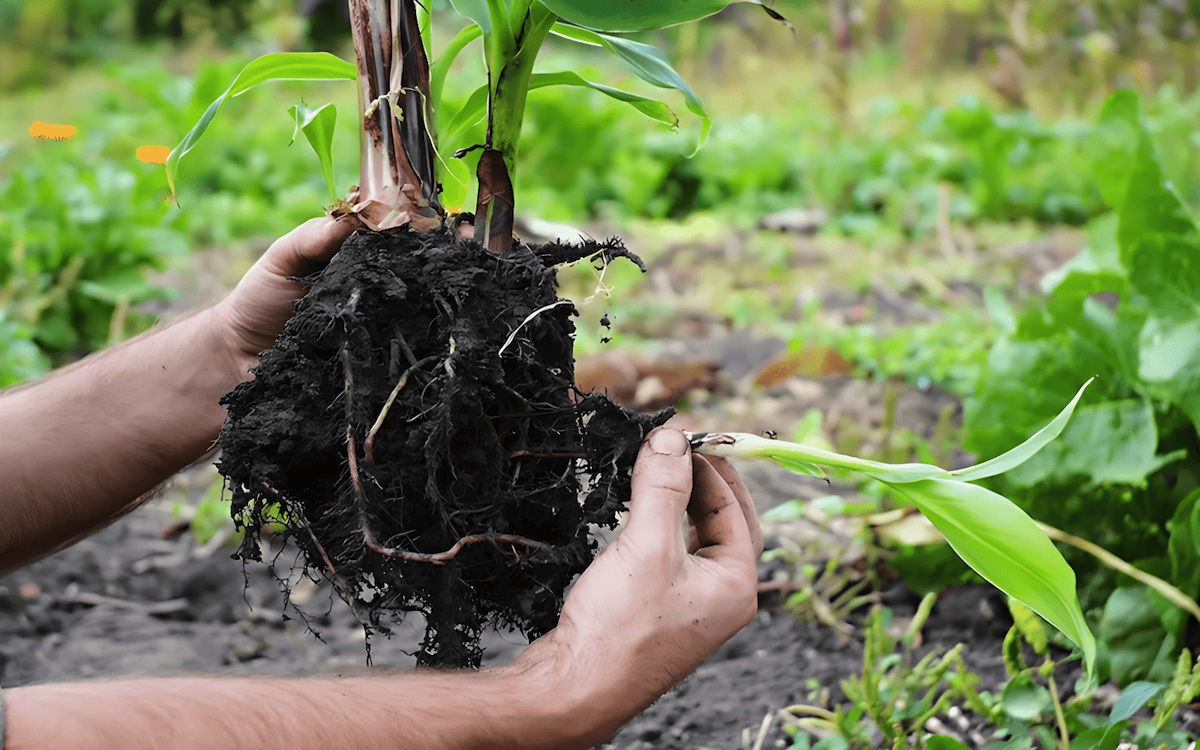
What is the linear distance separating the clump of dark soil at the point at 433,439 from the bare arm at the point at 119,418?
244mm

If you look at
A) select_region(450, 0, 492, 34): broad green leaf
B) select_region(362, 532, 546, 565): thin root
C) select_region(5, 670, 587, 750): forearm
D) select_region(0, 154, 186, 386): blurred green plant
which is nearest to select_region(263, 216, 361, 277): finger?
select_region(450, 0, 492, 34): broad green leaf

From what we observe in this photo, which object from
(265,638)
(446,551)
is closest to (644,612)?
(446,551)

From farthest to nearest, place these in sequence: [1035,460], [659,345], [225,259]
Result: [225,259]
[659,345]
[1035,460]

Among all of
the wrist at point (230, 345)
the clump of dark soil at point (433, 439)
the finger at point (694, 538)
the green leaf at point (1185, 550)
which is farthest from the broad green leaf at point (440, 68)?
the green leaf at point (1185, 550)

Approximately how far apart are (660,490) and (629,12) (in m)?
0.54

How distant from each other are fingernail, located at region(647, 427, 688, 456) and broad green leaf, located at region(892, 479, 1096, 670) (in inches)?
10.9

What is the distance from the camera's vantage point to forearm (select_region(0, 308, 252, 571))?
3.78 feet

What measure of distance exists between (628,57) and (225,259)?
299cm

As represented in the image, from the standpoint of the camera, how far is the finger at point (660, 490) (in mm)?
888

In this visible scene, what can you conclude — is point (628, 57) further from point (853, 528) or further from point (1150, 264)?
point (853, 528)

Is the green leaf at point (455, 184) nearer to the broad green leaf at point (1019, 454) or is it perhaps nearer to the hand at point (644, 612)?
the hand at point (644, 612)

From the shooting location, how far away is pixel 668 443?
97 cm

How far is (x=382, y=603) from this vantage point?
922 mm

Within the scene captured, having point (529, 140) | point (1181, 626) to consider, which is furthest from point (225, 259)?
point (1181, 626)
